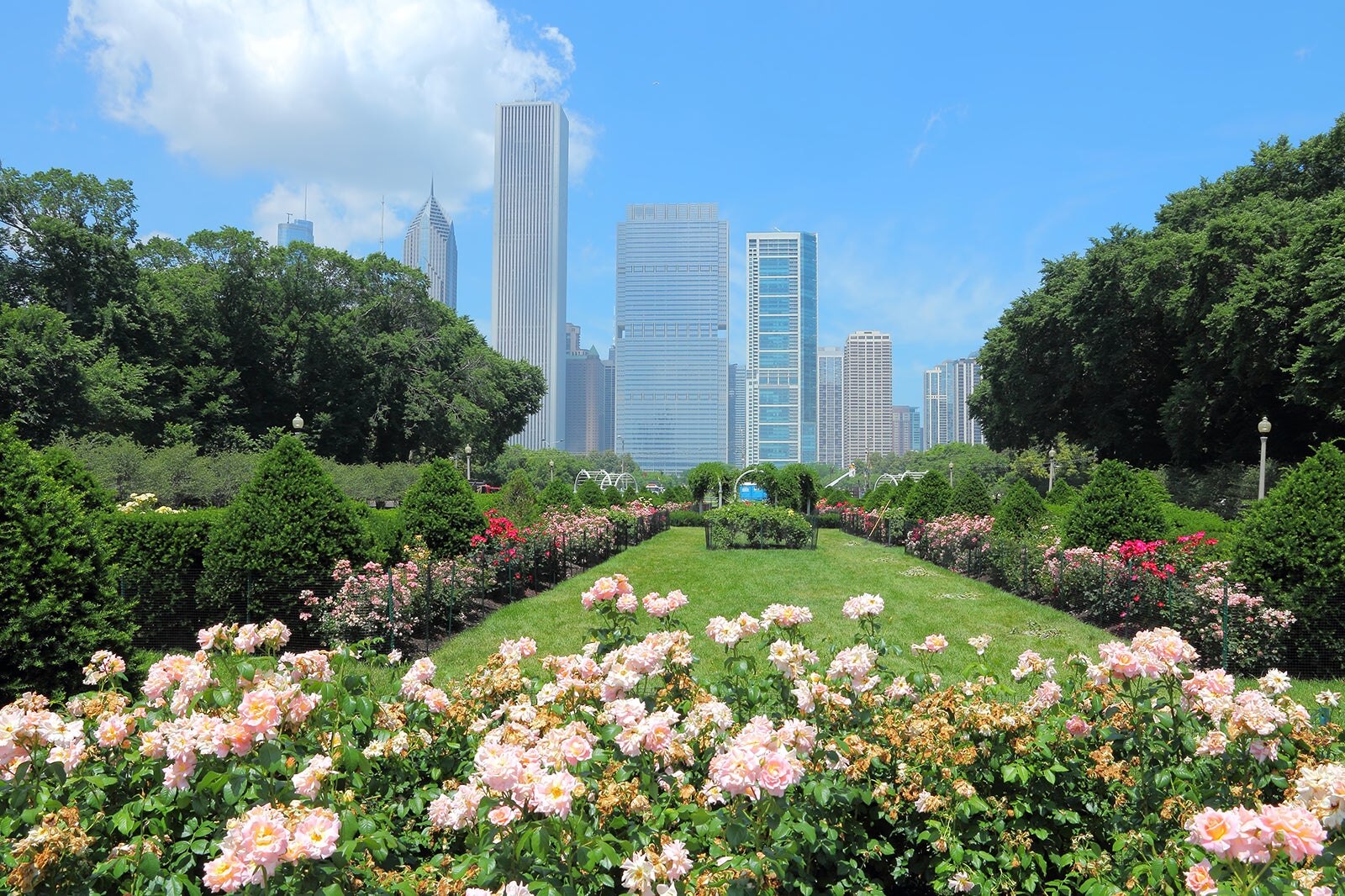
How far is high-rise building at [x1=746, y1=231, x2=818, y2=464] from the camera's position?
169125 mm

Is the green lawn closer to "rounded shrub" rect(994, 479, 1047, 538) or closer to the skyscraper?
"rounded shrub" rect(994, 479, 1047, 538)

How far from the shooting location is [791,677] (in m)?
3.18

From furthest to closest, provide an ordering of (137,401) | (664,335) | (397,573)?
(664,335)
(137,401)
(397,573)

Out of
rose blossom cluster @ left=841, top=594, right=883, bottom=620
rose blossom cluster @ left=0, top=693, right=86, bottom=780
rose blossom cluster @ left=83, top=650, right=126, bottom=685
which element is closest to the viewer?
rose blossom cluster @ left=0, top=693, right=86, bottom=780

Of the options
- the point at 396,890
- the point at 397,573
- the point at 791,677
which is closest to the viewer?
the point at 396,890

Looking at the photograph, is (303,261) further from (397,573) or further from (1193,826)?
(1193,826)

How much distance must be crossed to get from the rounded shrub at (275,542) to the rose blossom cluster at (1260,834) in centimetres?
805

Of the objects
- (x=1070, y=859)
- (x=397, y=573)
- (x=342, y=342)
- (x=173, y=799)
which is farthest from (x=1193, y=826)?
(x=342, y=342)

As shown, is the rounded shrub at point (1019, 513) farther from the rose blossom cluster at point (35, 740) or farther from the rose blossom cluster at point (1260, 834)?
the rose blossom cluster at point (35, 740)

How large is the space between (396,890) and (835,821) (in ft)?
4.40

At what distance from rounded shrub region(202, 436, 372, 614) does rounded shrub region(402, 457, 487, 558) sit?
9.10ft

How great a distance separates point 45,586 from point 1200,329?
25.7m

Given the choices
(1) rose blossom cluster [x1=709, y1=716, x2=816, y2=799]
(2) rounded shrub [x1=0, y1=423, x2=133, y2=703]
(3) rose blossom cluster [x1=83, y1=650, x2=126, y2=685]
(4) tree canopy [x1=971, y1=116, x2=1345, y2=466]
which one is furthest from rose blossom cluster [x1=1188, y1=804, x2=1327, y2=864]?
(4) tree canopy [x1=971, y1=116, x2=1345, y2=466]

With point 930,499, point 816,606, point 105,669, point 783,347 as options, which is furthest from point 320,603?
point 783,347
